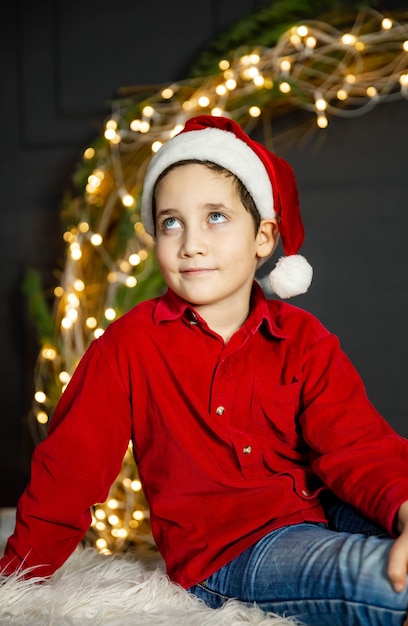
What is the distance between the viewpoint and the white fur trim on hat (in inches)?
48.9

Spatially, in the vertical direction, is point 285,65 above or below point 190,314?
above

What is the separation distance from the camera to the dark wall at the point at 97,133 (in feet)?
6.75

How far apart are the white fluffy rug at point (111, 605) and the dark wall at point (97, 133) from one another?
107 cm

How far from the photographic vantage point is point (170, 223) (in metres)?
1.24

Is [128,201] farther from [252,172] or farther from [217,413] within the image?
[217,413]

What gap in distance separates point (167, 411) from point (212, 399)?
2.9 inches

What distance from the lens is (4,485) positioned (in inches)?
94.3

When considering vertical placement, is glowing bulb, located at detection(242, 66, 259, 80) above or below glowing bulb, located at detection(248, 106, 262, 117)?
above

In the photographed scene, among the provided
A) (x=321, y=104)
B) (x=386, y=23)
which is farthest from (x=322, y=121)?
(x=386, y=23)

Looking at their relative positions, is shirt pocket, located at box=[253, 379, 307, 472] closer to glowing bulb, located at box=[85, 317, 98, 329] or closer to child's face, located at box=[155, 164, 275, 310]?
child's face, located at box=[155, 164, 275, 310]

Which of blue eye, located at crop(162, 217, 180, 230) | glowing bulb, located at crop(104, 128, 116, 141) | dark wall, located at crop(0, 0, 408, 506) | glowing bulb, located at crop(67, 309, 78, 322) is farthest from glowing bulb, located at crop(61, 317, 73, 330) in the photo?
blue eye, located at crop(162, 217, 180, 230)

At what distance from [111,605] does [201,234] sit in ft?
1.83

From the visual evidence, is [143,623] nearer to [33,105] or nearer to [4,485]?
[4,485]

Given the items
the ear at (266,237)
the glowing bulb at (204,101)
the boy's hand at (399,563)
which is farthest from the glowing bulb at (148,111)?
the boy's hand at (399,563)
